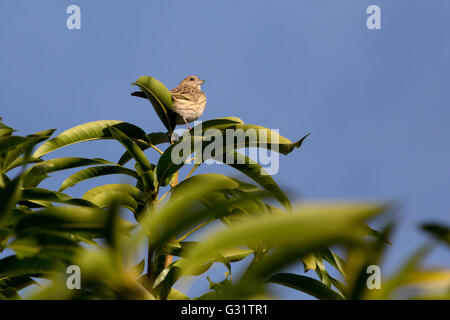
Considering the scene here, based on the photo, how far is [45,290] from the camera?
0.85 metres

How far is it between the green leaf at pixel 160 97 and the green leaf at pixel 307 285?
1479 millimetres

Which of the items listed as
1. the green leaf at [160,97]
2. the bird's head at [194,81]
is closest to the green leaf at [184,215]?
the green leaf at [160,97]

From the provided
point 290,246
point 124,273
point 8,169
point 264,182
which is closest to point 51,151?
point 8,169

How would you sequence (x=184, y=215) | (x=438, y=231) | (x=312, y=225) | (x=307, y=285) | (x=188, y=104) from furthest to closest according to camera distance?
(x=188, y=104) → (x=307, y=285) → (x=184, y=215) → (x=438, y=231) → (x=312, y=225)

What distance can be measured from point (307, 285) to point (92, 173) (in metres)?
1.33

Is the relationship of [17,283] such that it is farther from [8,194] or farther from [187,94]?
[187,94]

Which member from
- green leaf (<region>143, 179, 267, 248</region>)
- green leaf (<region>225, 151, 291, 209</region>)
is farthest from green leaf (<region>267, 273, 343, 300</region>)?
green leaf (<region>143, 179, 267, 248</region>)

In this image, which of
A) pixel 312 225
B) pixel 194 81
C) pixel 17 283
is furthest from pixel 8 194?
pixel 194 81

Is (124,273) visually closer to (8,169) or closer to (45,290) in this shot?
(45,290)

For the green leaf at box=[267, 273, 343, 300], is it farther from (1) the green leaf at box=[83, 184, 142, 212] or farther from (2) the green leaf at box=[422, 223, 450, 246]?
(2) the green leaf at box=[422, 223, 450, 246]

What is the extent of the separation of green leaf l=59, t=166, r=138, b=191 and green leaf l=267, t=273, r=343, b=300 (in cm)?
102

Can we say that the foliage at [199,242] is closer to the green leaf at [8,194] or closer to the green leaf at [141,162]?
the green leaf at [8,194]

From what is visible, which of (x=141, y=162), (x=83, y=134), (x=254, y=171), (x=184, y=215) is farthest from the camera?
(x=83, y=134)

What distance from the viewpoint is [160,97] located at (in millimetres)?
2979
